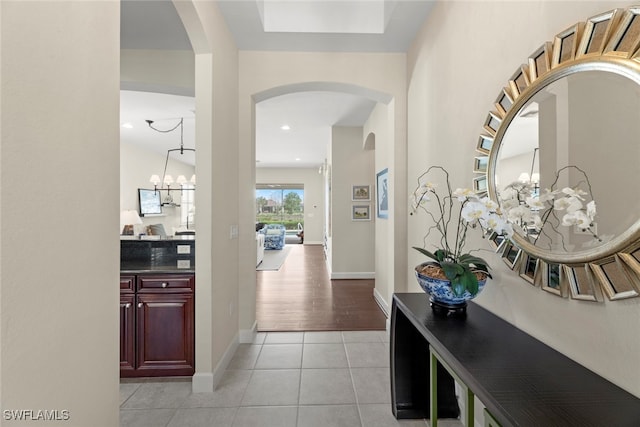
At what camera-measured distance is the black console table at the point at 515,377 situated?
0.82 meters

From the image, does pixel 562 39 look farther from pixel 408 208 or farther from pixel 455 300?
pixel 408 208

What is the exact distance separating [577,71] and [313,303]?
12.3 feet

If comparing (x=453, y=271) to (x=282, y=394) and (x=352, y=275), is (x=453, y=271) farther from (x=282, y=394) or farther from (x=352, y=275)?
(x=352, y=275)

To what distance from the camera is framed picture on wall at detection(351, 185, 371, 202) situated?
5809mm

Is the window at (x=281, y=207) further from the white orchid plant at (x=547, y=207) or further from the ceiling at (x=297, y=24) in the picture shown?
the white orchid plant at (x=547, y=207)

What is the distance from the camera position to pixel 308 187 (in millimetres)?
11625

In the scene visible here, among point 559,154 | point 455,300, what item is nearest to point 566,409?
point 455,300

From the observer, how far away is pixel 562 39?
3.71 ft

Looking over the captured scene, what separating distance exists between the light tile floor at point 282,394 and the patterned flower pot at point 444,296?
88 cm

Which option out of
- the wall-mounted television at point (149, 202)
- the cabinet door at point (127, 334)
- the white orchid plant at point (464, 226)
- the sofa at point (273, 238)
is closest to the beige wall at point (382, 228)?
the white orchid plant at point (464, 226)

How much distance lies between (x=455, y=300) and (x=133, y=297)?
2.34 metres

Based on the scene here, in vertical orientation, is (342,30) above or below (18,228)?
above

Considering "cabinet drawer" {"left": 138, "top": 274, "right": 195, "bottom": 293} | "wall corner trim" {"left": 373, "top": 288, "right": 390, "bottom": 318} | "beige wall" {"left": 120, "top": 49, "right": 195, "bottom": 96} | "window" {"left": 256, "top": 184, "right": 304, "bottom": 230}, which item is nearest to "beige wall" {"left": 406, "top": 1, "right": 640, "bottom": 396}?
"wall corner trim" {"left": 373, "top": 288, "right": 390, "bottom": 318}

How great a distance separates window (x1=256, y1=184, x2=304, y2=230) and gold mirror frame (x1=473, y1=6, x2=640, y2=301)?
1126cm
